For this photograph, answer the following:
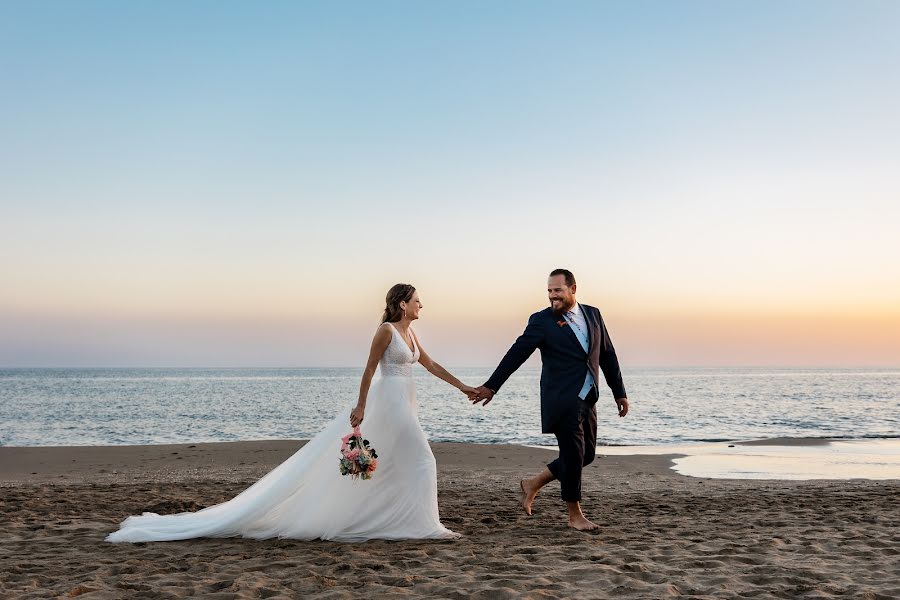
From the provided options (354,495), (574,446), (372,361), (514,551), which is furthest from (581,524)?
(372,361)

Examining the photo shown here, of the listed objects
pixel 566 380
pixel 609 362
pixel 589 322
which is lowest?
pixel 566 380

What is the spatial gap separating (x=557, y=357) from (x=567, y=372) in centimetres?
16

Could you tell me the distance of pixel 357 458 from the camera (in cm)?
607

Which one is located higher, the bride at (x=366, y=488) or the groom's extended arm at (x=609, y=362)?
the groom's extended arm at (x=609, y=362)

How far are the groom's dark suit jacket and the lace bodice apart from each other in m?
0.72

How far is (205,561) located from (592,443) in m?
3.36

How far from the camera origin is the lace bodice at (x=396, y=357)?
6.39 m

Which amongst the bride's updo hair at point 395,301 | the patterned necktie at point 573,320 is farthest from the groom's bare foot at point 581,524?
the bride's updo hair at point 395,301

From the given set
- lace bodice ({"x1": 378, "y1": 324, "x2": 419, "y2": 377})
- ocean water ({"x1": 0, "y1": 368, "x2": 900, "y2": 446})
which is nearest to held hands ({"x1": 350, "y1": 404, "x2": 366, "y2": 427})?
lace bodice ({"x1": 378, "y1": 324, "x2": 419, "y2": 377})

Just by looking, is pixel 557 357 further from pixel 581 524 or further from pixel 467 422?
pixel 467 422

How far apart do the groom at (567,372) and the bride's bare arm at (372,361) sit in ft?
3.19

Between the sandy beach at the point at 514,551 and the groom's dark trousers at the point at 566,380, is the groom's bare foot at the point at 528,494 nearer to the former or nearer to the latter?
the sandy beach at the point at 514,551

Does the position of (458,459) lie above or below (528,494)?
below

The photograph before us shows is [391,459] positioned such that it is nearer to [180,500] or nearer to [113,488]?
[180,500]
